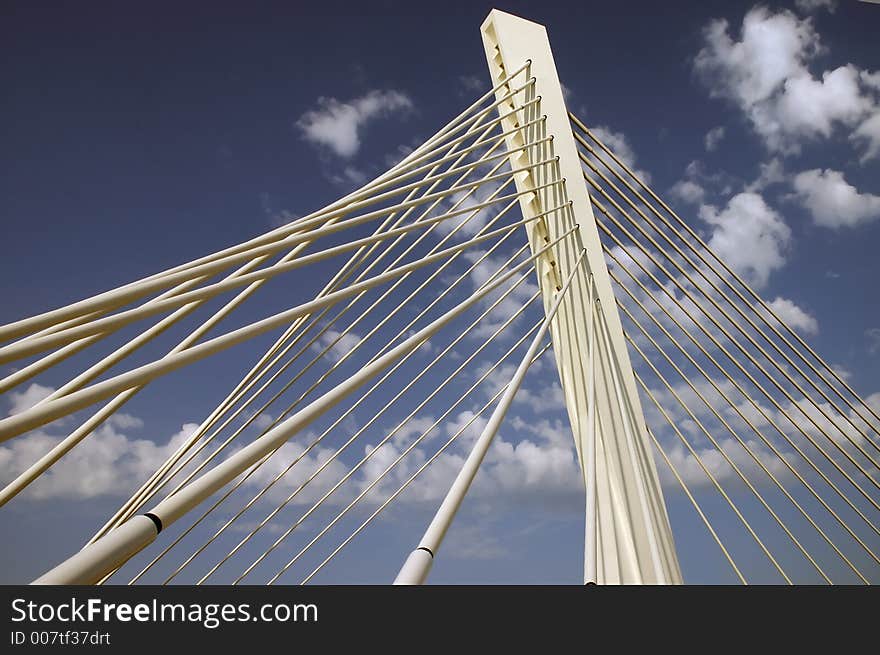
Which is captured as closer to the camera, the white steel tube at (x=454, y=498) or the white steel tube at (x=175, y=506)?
the white steel tube at (x=175, y=506)

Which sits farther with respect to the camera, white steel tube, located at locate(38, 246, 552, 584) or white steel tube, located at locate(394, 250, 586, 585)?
white steel tube, located at locate(394, 250, 586, 585)

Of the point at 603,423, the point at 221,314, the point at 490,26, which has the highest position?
the point at 490,26

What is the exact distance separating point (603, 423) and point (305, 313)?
7.57ft

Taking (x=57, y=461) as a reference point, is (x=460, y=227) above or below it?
above

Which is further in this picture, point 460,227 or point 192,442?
point 460,227

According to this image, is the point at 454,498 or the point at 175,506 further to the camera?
the point at 454,498
